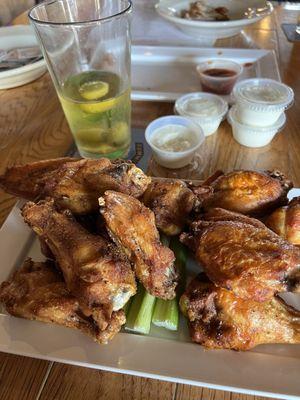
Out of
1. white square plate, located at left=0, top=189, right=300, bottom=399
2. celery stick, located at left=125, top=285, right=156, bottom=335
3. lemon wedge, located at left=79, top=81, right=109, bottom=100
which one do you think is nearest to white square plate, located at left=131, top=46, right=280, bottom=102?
lemon wedge, located at left=79, top=81, right=109, bottom=100

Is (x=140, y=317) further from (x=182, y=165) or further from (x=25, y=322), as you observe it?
(x=182, y=165)

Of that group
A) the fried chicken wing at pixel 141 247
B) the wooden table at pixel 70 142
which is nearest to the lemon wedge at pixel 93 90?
the wooden table at pixel 70 142

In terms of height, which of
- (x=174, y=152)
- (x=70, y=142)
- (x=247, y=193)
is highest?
(x=247, y=193)

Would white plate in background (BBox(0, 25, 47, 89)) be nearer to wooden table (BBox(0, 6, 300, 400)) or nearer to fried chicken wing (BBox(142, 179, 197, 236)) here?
wooden table (BBox(0, 6, 300, 400))

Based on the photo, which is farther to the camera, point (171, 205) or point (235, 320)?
point (171, 205)

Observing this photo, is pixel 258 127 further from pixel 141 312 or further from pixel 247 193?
pixel 141 312

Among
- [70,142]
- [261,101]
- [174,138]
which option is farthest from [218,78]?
[70,142]

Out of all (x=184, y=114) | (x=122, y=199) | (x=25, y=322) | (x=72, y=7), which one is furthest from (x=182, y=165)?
(x=25, y=322)
